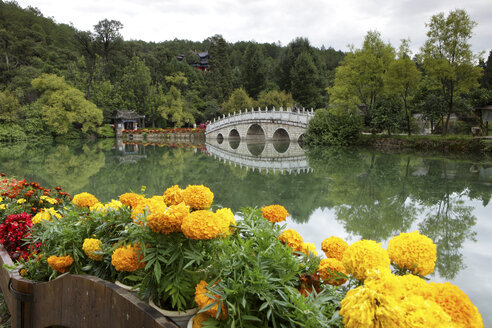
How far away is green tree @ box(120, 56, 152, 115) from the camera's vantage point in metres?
32.4

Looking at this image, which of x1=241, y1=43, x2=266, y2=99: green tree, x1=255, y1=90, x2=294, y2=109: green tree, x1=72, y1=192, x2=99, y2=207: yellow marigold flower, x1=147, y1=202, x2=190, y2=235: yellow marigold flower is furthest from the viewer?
x1=241, y1=43, x2=266, y2=99: green tree

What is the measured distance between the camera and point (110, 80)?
3422cm

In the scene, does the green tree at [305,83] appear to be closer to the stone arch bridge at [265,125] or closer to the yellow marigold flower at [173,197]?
Result: the stone arch bridge at [265,125]

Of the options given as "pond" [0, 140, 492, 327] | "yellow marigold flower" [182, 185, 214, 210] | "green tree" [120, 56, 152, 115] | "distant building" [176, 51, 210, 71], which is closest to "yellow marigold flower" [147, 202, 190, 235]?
"yellow marigold flower" [182, 185, 214, 210]

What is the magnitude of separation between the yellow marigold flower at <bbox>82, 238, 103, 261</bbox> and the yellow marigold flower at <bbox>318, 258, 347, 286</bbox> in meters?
0.98

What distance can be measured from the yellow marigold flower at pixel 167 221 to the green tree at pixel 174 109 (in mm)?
31309

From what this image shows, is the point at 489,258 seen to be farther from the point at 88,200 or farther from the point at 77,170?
the point at 77,170

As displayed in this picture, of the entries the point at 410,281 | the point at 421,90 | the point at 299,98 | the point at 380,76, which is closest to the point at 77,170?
the point at 410,281

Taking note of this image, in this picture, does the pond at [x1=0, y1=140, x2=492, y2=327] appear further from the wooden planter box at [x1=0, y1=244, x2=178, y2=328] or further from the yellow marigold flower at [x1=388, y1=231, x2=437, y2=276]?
the wooden planter box at [x1=0, y1=244, x2=178, y2=328]

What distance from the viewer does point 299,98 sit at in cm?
3412

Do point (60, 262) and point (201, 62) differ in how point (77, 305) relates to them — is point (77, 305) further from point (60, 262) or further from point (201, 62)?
point (201, 62)

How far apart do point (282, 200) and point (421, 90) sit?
53.5 ft

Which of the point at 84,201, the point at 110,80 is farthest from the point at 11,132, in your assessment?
the point at 84,201

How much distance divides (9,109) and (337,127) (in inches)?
909
